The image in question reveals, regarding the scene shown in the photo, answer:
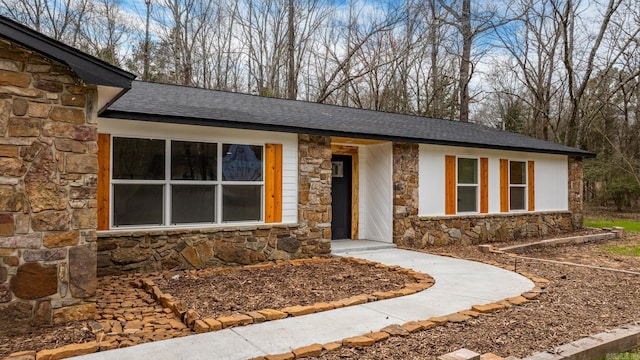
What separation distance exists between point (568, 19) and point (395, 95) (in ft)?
24.0

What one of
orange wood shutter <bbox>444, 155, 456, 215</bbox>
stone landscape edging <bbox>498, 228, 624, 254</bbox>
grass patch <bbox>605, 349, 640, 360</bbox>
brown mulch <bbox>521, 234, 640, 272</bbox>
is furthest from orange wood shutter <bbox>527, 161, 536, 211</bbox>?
grass patch <bbox>605, 349, 640, 360</bbox>

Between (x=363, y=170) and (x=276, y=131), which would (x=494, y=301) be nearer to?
(x=276, y=131)

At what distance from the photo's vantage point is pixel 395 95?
763 inches

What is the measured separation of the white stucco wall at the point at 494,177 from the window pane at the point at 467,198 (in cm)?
51

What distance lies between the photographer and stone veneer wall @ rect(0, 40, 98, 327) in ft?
12.1

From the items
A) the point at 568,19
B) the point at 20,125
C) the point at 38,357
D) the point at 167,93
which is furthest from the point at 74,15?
the point at 568,19

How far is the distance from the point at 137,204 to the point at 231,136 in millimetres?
1773

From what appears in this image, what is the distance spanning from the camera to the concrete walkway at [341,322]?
3.24m

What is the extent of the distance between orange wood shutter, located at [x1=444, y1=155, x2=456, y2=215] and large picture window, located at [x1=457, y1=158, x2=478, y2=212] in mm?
195

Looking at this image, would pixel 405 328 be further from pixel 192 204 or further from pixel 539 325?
pixel 192 204

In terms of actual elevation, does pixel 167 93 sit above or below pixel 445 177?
above

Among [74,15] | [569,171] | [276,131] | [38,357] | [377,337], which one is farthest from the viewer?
[74,15]

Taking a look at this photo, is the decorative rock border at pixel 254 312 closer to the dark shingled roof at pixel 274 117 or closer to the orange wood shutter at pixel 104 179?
the orange wood shutter at pixel 104 179

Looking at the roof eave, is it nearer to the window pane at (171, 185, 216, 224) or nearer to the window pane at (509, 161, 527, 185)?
the window pane at (509, 161, 527, 185)
